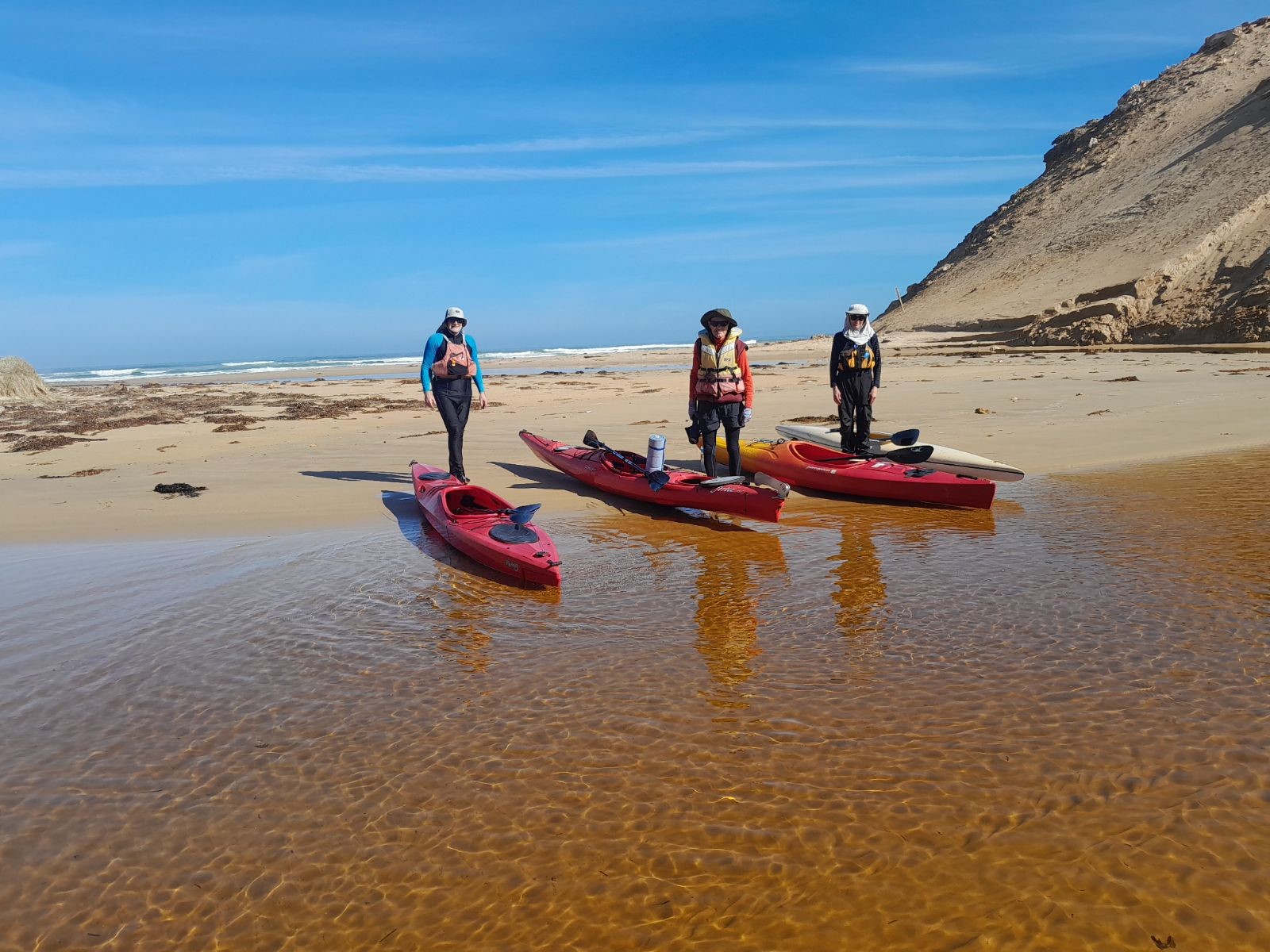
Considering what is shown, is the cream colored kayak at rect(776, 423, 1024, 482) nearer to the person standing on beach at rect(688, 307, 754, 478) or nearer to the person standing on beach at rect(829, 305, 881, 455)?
the person standing on beach at rect(829, 305, 881, 455)

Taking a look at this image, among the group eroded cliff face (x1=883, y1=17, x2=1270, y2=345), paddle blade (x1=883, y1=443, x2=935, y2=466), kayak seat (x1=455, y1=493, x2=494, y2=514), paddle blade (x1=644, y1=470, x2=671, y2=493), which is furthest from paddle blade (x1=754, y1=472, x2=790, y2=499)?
eroded cliff face (x1=883, y1=17, x2=1270, y2=345)

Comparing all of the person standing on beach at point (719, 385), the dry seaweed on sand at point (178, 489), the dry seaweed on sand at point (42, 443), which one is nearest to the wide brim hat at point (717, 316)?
the person standing on beach at point (719, 385)

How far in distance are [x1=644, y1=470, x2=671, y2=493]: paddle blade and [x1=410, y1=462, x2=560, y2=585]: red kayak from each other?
150cm

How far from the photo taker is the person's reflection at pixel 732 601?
423cm

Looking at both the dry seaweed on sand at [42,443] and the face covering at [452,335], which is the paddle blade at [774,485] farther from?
the dry seaweed on sand at [42,443]

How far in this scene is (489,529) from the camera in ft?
21.7

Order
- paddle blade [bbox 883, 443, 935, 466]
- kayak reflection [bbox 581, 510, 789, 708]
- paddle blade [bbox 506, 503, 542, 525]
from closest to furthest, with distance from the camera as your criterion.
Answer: kayak reflection [bbox 581, 510, 789, 708]
paddle blade [bbox 506, 503, 542, 525]
paddle blade [bbox 883, 443, 935, 466]

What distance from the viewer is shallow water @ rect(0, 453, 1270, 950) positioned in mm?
Result: 2543

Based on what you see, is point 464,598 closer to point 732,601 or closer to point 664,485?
point 732,601

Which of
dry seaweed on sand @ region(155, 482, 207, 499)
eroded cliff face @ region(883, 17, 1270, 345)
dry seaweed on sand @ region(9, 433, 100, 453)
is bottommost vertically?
dry seaweed on sand @ region(155, 482, 207, 499)

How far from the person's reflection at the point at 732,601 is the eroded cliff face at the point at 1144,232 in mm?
26276

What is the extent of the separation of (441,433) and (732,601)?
8.61 metres

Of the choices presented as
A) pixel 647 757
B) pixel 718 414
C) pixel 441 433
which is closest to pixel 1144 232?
pixel 441 433

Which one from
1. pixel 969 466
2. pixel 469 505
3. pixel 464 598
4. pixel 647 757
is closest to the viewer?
pixel 647 757
